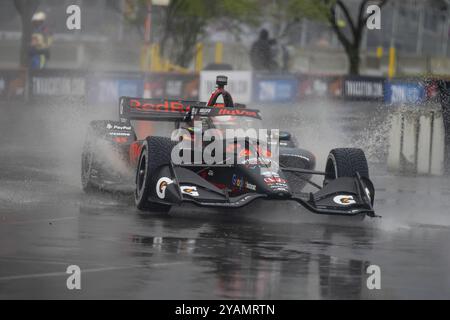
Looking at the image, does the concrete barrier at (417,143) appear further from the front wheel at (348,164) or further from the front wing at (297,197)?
the front wing at (297,197)

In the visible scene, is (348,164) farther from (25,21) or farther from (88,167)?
(25,21)

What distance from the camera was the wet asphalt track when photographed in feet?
31.0

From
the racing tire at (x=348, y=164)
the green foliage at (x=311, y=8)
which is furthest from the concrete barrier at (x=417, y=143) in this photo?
the green foliage at (x=311, y=8)

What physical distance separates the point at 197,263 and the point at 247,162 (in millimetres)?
3186

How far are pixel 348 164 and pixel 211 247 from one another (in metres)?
3.09

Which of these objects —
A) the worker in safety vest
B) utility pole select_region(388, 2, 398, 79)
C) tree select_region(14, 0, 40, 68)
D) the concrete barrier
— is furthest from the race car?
utility pole select_region(388, 2, 398, 79)

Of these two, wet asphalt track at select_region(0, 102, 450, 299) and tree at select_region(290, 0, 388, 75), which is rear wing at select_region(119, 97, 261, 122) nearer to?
wet asphalt track at select_region(0, 102, 450, 299)

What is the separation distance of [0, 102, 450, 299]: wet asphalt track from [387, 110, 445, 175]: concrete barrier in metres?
1.67

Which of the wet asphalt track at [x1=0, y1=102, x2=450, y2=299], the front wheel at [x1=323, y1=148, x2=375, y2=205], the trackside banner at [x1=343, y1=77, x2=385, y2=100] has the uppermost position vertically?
the trackside banner at [x1=343, y1=77, x2=385, y2=100]

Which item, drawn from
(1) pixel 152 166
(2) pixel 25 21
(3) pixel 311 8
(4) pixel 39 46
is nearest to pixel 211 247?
(1) pixel 152 166

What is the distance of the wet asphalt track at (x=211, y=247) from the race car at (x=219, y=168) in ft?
1.00

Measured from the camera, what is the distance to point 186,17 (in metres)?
46.0

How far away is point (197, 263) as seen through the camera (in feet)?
34.6
